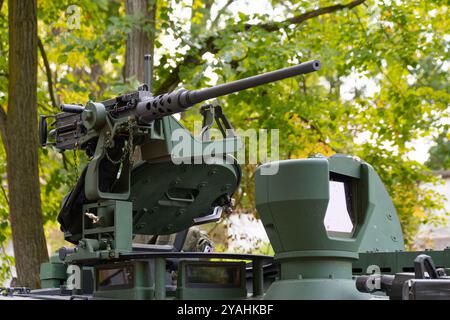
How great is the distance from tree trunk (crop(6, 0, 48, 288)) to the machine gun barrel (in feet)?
17.3

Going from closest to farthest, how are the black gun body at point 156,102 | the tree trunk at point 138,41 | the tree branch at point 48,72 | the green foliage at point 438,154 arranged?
the black gun body at point 156,102, the tree trunk at point 138,41, the tree branch at point 48,72, the green foliage at point 438,154

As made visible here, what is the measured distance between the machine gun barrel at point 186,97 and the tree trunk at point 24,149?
528 centimetres

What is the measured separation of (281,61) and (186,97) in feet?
27.9

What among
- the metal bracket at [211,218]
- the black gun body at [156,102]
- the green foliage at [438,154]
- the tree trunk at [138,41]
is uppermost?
the tree trunk at [138,41]

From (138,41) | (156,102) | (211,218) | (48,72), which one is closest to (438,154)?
(138,41)

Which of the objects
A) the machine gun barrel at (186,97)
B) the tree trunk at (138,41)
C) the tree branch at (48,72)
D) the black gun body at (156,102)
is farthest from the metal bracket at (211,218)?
the tree branch at (48,72)

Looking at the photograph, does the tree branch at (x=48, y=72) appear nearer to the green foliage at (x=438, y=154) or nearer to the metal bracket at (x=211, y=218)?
the metal bracket at (x=211, y=218)

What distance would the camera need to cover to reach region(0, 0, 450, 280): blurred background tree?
1459cm

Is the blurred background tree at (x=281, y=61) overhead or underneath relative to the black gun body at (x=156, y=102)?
overhead

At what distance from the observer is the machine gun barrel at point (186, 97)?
248 inches

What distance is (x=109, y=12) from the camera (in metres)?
17.4

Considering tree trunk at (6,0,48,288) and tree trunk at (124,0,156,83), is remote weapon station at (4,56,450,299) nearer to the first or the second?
tree trunk at (6,0,48,288)

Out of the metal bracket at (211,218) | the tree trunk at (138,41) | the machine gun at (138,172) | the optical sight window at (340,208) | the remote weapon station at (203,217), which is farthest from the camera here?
the tree trunk at (138,41)

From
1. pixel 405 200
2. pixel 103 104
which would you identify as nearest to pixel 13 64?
pixel 103 104
